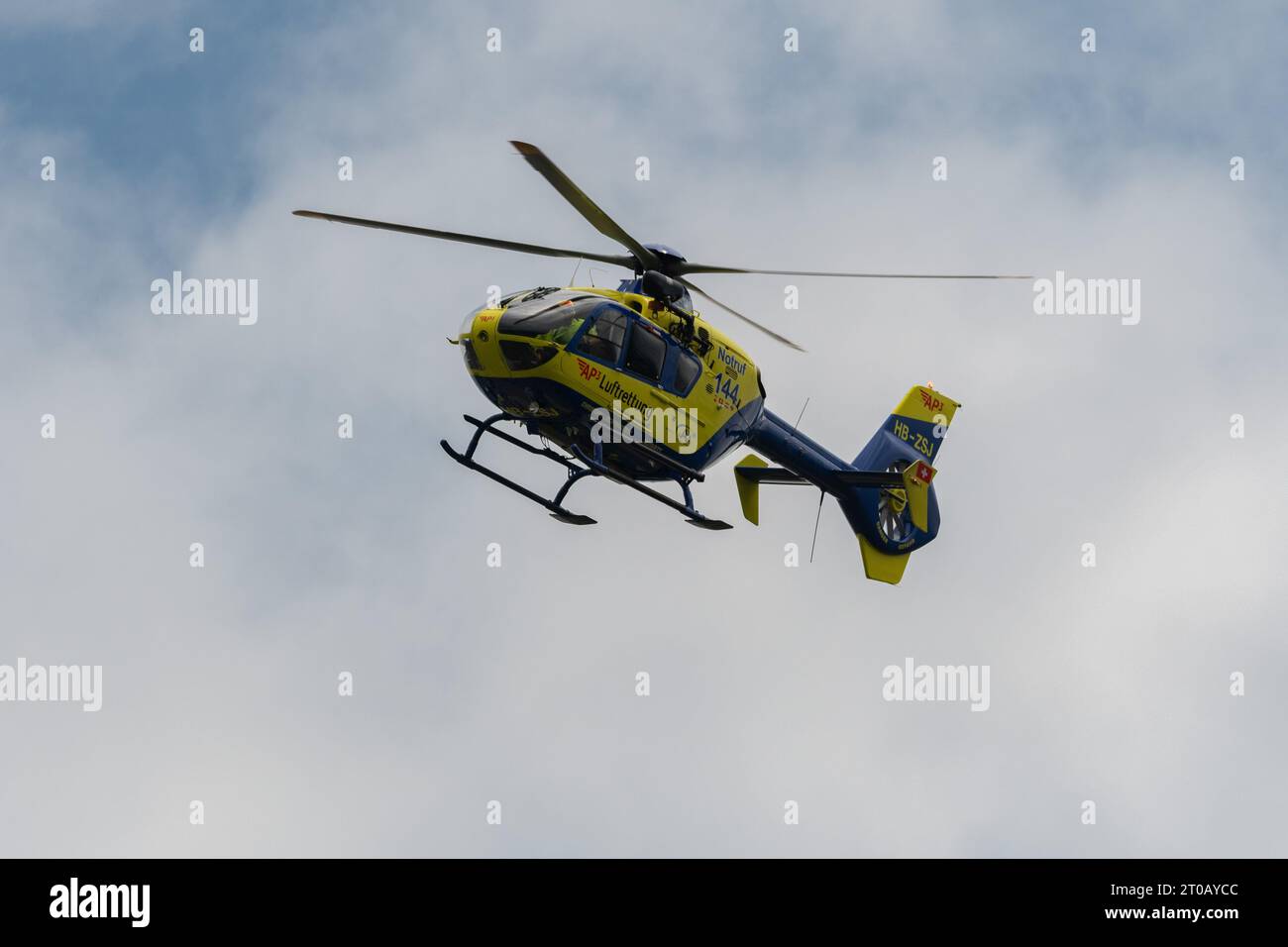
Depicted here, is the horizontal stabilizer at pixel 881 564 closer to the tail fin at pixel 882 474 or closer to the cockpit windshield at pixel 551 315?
the tail fin at pixel 882 474

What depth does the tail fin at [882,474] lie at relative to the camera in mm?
30344

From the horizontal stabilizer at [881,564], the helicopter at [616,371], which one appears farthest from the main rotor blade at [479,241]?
the horizontal stabilizer at [881,564]

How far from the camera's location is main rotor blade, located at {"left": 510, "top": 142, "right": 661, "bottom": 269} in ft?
69.9

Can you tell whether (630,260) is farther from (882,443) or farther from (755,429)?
(882,443)

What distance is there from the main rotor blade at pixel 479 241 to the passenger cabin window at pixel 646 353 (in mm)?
1525

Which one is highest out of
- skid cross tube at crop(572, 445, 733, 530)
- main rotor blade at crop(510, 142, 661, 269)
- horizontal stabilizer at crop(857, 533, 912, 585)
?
main rotor blade at crop(510, 142, 661, 269)

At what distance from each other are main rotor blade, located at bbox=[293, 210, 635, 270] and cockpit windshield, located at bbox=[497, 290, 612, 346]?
1.04 metres

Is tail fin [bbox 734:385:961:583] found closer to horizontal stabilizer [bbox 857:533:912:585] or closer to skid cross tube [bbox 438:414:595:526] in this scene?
horizontal stabilizer [bbox 857:533:912:585]

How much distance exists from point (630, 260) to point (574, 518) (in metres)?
4.31

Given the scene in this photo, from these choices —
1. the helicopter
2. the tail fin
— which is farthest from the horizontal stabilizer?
the helicopter

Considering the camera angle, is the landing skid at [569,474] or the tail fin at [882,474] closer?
the landing skid at [569,474]

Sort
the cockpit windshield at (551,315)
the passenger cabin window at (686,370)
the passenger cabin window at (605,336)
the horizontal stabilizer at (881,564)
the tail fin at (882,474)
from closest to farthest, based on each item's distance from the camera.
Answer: the cockpit windshield at (551,315), the passenger cabin window at (605,336), the passenger cabin window at (686,370), the tail fin at (882,474), the horizontal stabilizer at (881,564)

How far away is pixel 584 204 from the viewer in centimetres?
2328
